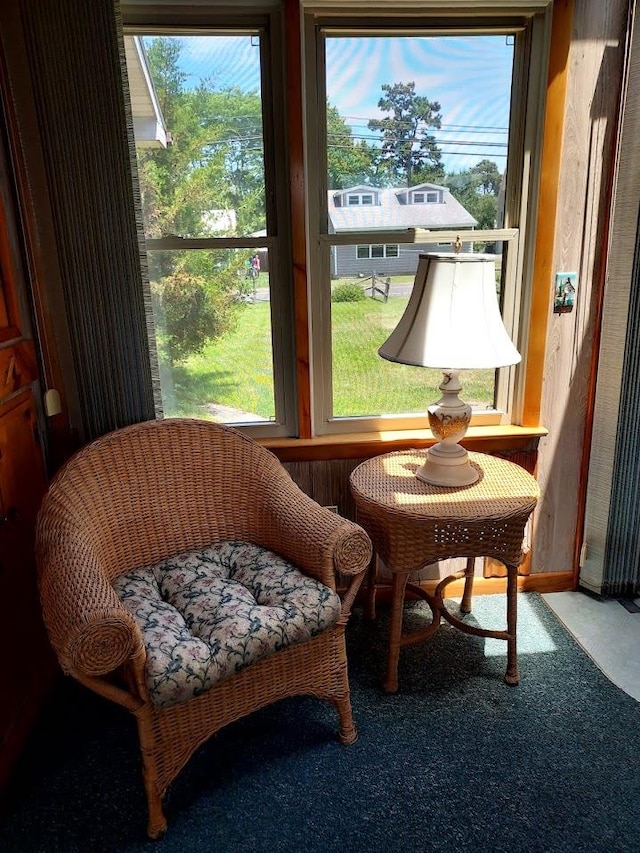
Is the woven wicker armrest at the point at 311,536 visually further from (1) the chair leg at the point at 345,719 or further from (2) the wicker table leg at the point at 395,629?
(1) the chair leg at the point at 345,719

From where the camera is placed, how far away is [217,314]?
2133 mm

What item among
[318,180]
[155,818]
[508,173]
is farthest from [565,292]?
[155,818]

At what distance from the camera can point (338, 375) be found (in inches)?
88.9

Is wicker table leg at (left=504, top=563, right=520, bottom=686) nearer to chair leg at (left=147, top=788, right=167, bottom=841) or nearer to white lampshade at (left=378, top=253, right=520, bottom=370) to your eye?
white lampshade at (left=378, top=253, right=520, bottom=370)

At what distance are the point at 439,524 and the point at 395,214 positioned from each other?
108cm

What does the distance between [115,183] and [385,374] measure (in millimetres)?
1103

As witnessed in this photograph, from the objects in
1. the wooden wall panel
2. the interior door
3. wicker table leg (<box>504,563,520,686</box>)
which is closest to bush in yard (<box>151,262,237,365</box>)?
the interior door

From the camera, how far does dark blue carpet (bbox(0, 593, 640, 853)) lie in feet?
4.83

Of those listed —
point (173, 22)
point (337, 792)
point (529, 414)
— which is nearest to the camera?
point (337, 792)

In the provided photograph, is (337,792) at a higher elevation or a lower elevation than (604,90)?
lower

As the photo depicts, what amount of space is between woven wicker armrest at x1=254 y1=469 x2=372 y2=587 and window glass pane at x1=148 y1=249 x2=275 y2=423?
46 cm

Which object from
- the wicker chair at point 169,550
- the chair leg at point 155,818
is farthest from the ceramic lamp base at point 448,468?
the chair leg at point 155,818

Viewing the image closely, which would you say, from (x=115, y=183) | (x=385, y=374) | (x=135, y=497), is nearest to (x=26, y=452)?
(x=135, y=497)

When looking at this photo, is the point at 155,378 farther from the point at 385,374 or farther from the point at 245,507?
the point at 385,374
